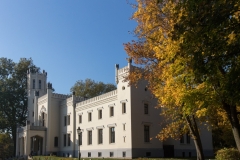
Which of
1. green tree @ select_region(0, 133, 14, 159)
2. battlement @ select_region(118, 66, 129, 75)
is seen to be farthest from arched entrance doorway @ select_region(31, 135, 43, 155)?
battlement @ select_region(118, 66, 129, 75)

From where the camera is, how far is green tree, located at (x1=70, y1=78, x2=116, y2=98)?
6242cm

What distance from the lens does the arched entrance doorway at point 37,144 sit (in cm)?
4853

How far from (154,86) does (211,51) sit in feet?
32.0

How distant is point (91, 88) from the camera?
206 feet

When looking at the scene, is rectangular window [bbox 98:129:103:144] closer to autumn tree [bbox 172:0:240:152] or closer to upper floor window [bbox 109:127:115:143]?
upper floor window [bbox 109:127:115:143]

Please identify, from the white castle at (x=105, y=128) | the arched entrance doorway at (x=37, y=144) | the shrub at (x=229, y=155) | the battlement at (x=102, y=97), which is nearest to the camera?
the shrub at (x=229, y=155)

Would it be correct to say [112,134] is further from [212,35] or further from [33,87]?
[212,35]

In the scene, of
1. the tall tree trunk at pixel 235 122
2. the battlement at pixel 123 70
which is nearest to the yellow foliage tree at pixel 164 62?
the tall tree trunk at pixel 235 122

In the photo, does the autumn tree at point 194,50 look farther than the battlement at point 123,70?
No

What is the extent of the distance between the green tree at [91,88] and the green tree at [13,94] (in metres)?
11.2

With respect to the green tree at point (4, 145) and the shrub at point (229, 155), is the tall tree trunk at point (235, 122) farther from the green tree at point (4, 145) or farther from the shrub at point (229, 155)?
the green tree at point (4, 145)

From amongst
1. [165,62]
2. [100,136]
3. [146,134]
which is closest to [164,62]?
[165,62]

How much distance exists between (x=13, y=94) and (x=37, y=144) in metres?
14.8

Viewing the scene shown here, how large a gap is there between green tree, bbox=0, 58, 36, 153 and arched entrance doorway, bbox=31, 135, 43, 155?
9.90 metres
